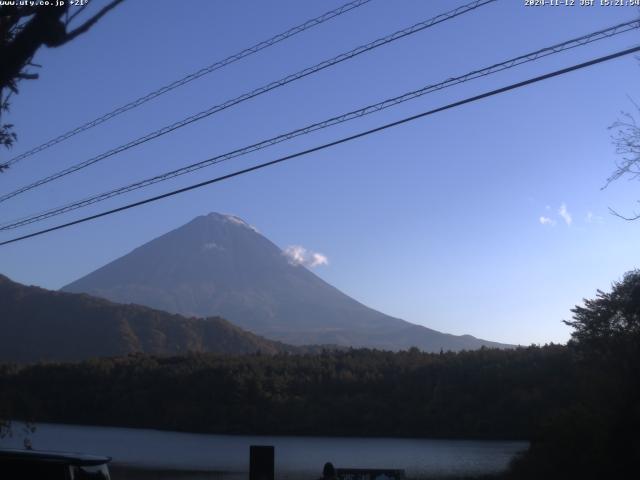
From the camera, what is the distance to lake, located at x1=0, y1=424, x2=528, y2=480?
89.4 ft

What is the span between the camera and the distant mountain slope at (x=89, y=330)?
252 ft

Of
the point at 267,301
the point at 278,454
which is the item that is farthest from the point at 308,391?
the point at 267,301

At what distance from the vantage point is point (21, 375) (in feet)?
171

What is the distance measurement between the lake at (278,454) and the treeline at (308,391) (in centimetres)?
315

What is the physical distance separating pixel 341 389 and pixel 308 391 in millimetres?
2280

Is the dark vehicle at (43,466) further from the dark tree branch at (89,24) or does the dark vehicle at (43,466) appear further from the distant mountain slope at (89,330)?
the distant mountain slope at (89,330)

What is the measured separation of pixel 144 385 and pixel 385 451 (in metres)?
27.0

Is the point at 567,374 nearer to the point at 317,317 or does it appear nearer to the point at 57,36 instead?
the point at 57,36

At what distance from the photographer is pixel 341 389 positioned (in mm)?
52719

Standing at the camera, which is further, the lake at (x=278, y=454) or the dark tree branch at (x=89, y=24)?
the lake at (x=278, y=454)

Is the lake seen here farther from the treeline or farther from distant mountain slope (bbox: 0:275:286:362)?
distant mountain slope (bbox: 0:275:286:362)

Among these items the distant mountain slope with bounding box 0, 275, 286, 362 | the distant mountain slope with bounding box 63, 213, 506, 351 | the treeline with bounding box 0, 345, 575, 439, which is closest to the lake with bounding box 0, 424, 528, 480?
the treeline with bounding box 0, 345, 575, 439

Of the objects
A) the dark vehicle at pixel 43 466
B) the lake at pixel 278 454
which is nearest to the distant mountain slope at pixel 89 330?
the lake at pixel 278 454

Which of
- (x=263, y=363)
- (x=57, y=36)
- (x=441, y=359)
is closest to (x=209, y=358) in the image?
(x=263, y=363)
